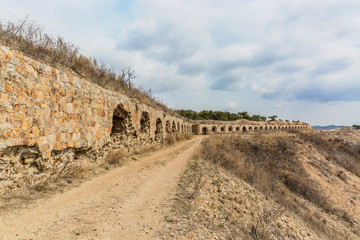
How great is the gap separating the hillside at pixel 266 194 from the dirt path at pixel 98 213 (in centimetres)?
48

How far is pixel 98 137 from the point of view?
24.1ft

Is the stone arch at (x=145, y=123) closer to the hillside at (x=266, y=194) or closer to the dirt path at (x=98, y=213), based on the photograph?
the hillside at (x=266, y=194)

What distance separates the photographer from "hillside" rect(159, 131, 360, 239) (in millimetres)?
4102

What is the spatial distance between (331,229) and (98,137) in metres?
9.16

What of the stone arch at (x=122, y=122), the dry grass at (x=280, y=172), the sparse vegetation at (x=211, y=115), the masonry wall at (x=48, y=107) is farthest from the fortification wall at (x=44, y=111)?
the sparse vegetation at (x=211, y=115)

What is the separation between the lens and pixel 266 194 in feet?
24.6

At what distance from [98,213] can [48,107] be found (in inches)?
124

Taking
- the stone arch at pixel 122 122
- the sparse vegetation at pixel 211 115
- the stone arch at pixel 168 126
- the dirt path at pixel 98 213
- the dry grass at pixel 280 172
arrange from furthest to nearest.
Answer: the sparse vegetation at pixel 211 115 → the stone arch at pixel 168 126 → the stone arch at pixel 122 122 → the dry grass at pixel 280 172 → the dirt path at pixel 98 213

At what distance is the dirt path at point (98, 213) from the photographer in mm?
3182

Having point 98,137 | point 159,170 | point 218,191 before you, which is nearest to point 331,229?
point 218,191

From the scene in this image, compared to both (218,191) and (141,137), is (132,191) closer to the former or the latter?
(218,191)

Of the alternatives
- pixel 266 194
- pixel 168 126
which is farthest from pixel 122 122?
pixel 168 126

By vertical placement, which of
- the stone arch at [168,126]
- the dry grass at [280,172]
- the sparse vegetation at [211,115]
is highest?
the sparse vegetation at [211,115]

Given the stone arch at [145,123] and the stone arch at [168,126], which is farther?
the stone arch at [168,126]
